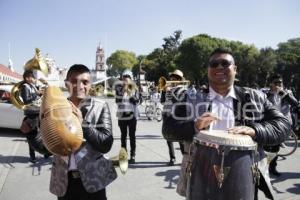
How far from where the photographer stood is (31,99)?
5.77 meters

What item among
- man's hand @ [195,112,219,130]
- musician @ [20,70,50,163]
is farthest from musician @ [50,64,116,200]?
man's hand @ [195,112,219,130]

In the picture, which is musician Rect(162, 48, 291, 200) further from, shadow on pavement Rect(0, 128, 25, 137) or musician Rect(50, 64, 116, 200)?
shadow on pavement Rect(0, 128, 25, 137)

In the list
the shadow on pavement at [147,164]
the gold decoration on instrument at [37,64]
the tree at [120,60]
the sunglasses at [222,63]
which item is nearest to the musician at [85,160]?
the sunglasses at [222,63]

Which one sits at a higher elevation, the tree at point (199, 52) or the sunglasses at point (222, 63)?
the tree at point (199, 52)

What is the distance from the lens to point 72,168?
2.78 metres

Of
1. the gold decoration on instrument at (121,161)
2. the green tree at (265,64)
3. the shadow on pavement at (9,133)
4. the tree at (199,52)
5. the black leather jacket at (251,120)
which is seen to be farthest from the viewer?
the tree at (199,52)

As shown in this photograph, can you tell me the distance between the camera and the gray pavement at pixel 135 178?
17.1 ft

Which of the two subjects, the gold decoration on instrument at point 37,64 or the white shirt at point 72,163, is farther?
the gold decoration on instrument at point 37,64

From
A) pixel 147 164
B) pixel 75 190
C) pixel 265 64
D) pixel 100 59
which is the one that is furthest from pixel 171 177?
pixel 100 59

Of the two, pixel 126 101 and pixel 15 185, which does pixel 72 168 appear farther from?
pixel 126 101

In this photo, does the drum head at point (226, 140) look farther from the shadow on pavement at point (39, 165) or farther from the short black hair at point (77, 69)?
the shadow on pavement at point (39, 165)

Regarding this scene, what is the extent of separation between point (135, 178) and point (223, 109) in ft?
12.5

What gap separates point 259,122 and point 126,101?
219 inches

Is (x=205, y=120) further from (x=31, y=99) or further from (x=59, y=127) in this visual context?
(x=31, y=99)
